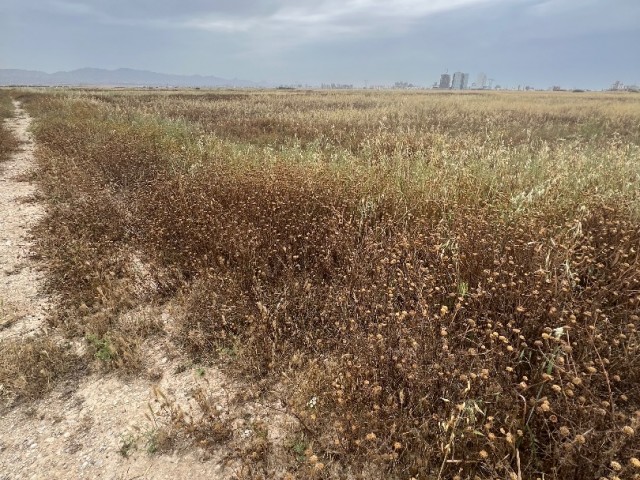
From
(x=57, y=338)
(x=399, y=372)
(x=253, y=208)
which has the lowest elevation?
(x=57, y=338)

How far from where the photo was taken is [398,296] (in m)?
3.13

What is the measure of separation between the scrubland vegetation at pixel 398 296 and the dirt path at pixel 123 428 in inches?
7.6

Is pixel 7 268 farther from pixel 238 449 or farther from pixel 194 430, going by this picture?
pixel 238 449

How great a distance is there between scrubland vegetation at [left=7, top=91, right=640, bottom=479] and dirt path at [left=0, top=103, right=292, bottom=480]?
0.19 metres

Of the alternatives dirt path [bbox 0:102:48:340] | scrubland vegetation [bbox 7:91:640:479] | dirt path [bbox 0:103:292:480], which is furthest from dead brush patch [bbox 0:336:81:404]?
dirt path [bbox 0:102:48:340]

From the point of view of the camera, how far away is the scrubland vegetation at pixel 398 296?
1.97 m

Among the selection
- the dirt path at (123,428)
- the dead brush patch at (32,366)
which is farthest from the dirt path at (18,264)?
the dead brush patch at (32,366)

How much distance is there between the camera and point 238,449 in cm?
223

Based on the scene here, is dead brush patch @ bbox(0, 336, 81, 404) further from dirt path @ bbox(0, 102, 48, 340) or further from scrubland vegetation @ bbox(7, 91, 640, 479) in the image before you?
dirt path @ bbox(0, 102, 48, 340)

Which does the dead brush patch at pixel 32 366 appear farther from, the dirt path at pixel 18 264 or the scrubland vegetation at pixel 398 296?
the dirt path at pixel 18 264

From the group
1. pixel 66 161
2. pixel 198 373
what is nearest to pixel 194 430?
pixel 198 373

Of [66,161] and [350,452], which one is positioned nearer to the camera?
[350,452]

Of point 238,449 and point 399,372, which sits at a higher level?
point 399,372

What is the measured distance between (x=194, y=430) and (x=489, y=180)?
441cm
